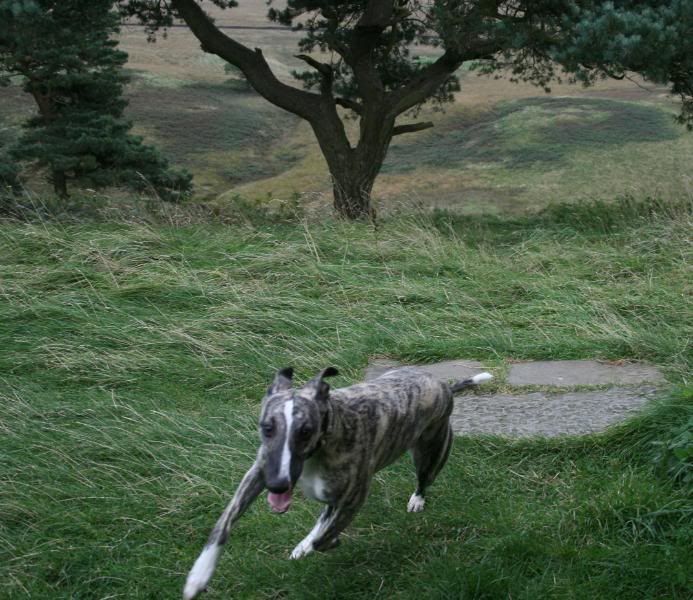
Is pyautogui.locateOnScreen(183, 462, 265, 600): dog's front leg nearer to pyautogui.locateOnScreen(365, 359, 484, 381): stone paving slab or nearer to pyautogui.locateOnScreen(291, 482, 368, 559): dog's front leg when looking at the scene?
pyautogui.locateOnScreen(291, 482, 368, 559): dog's front leg

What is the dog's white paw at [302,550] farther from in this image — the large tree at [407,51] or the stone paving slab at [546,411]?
the large tree at [407,51]

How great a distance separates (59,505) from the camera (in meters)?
4.41

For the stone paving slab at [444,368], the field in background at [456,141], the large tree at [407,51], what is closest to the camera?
the stone paving slab at [444,368]

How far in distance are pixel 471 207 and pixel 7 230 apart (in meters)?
11.8

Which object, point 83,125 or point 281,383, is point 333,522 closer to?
point 281,383

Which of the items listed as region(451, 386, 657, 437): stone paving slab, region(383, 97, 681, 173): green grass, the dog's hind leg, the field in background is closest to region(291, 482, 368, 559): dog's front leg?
the dog's hind leg

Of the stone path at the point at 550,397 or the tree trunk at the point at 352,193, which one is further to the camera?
the tree trunk at the point at 352,193

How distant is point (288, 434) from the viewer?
3.25m

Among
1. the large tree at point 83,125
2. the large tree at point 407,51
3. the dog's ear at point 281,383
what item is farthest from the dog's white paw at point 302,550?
the large tree at point 83,125

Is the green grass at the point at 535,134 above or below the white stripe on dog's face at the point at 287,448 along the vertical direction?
below

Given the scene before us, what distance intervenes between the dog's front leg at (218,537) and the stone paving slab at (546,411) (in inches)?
78.9

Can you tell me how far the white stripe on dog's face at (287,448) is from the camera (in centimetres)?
320

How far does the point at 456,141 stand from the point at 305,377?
21.7 m

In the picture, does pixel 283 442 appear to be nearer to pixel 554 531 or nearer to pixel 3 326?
pixel 554 531
